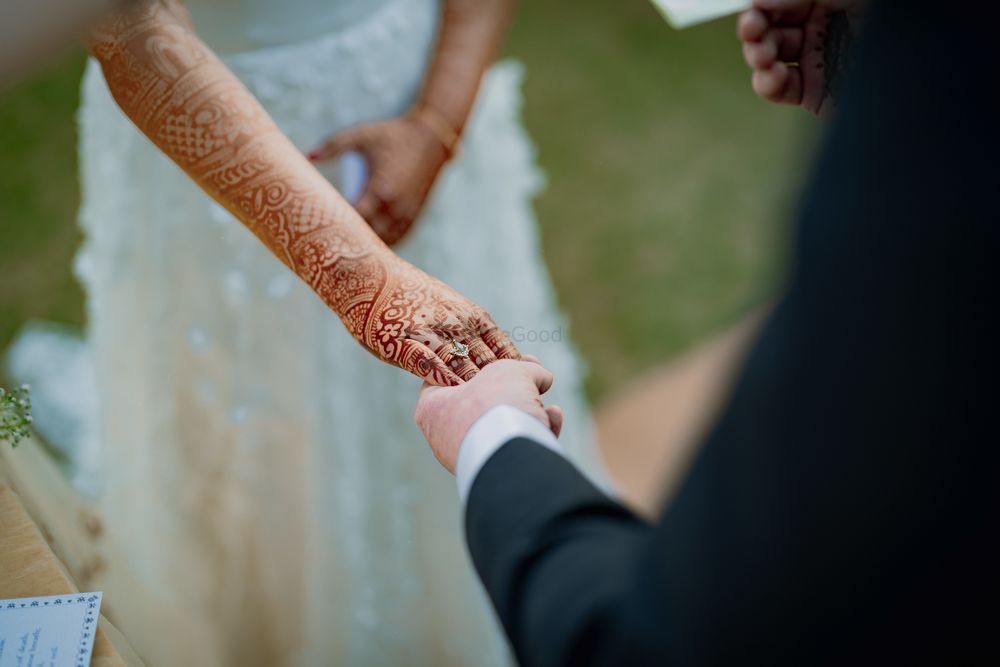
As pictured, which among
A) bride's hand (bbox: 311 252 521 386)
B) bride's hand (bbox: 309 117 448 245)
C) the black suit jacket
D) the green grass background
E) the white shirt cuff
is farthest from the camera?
the green grass background

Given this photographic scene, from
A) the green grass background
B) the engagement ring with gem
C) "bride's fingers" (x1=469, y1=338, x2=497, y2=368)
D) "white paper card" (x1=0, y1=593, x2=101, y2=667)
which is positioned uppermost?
the engagement ring with gem

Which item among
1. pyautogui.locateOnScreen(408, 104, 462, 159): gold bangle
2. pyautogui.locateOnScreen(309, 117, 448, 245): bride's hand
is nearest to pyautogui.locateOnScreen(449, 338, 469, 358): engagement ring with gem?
pyautogui.locateOnScreen(309, 117, 448, 245): bride's hand

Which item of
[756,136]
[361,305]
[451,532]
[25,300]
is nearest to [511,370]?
[361,305]

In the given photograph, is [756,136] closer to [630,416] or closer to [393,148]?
[630,416]

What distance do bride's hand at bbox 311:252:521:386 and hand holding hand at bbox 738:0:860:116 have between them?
366 millimetres

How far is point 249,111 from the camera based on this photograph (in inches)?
29.0

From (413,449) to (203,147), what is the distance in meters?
0.60

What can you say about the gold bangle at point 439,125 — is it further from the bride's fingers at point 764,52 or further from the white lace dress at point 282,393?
the bride's fingers at point 764,52

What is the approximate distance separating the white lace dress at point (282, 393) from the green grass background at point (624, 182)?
524 mm

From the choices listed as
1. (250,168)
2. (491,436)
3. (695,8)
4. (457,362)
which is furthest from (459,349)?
(695,8)

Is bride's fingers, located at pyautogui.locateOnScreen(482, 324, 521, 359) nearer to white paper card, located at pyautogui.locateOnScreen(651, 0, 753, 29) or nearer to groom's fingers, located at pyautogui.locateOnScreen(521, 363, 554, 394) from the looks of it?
groom's fingers, located at pyautogui.locateOnScreen(521, 363, 554, 394)

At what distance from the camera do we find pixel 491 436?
0.55 metres

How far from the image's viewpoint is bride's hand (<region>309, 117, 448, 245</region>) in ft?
2.95

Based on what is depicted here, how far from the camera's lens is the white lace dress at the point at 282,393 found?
0.98 m
